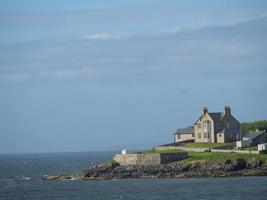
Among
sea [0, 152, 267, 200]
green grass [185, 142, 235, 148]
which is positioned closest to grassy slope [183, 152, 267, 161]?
green grass [185, 142, 235, 148]

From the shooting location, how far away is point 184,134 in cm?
13950

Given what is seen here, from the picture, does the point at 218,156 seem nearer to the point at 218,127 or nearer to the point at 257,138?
the point at 257,138

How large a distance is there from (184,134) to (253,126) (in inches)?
449

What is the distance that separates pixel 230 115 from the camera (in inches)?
5221

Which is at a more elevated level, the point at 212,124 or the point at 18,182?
A: the point at 212,124

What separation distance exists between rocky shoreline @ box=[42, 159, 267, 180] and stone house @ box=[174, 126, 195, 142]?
23.5 meters

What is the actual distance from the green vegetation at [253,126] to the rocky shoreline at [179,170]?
1112 inches

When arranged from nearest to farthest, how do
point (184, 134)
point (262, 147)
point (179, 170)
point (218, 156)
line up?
point (179, 170) < point (218, 156) < point (262, 147) < point (184, 134)

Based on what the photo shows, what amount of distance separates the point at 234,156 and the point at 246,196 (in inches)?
1234

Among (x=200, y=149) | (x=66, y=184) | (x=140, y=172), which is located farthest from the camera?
(x=200, y=149)

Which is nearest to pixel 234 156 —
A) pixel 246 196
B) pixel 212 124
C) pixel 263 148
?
pixel 263 148

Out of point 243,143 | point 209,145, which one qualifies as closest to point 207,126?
point 209,145

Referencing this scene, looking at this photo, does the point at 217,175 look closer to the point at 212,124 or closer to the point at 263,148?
the point at 263,148

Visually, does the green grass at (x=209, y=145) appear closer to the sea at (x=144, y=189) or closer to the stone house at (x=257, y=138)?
the stone house at (x=257, y=138)
